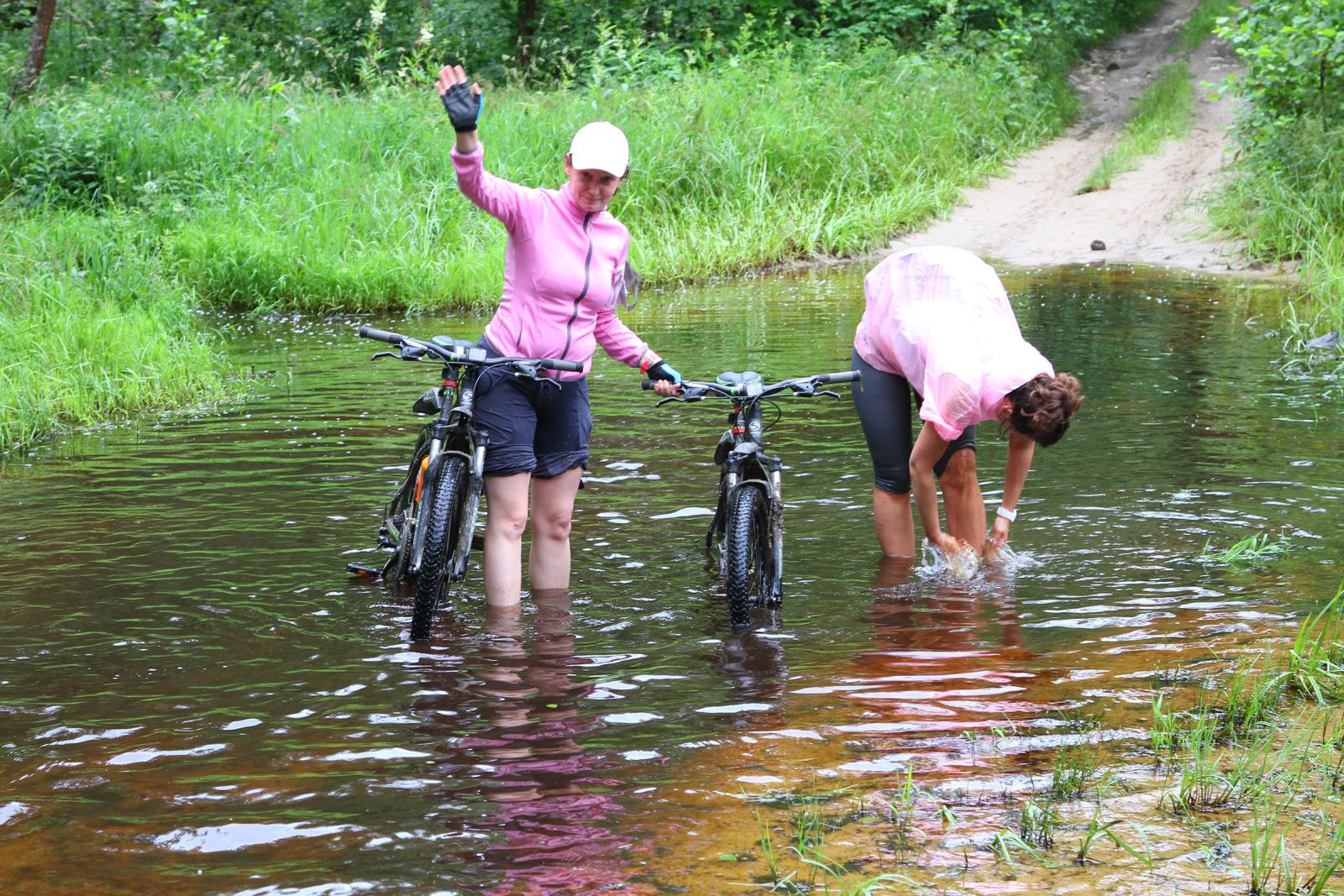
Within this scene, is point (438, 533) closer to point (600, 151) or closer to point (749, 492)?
point (749, 492)

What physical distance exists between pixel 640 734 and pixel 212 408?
21.4 ft

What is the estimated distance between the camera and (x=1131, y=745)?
4051 mm

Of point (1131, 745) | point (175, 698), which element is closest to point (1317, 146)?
point (1131, 745)

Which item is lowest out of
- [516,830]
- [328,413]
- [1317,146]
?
[516,830]

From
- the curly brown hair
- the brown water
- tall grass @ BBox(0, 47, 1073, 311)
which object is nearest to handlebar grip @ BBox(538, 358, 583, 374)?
the brown water

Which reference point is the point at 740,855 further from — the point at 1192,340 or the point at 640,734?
the point at 1192,340

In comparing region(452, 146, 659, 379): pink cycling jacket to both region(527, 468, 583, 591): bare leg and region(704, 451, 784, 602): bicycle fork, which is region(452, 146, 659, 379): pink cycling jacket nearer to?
region(527, 468, 583, 591): bare leg

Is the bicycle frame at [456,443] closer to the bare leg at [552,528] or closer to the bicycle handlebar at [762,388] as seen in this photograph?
the bare leg at [552,528]

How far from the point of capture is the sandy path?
667 inches

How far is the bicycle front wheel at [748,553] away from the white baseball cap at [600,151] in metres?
1.33

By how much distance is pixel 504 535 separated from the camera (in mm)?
5273

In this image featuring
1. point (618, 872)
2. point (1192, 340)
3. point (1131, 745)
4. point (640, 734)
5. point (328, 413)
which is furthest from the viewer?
point (1192, 340)

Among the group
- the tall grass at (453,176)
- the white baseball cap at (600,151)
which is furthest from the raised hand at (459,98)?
the tall grass at (453,176)

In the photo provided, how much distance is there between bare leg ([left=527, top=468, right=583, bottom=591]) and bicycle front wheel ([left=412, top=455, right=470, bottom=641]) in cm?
34
